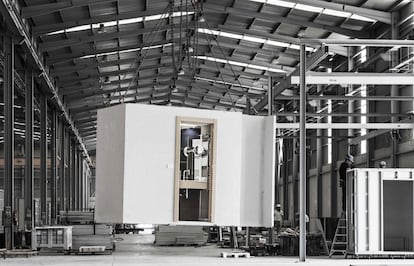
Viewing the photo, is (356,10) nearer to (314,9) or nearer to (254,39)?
(314,9)

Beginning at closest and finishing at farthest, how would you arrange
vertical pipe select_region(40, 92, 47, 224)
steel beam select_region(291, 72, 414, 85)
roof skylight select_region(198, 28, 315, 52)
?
steel beam select_region(291, 72, 414, 85) → roof skylight select_region(198, 28, 315, 52) → vertical pipe select_region(40, 92, 47, 224)

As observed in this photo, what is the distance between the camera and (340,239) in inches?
861

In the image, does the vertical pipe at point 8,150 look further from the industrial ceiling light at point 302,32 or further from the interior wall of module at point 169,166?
the industrial ceiling light at point 302,32

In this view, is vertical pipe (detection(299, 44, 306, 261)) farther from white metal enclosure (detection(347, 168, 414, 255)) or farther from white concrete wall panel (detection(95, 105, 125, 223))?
white concrete wall panel (detection(95, 105, 125, 223))

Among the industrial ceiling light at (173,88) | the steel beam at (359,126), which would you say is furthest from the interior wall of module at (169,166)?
the industrial ceiling light at (173,88)

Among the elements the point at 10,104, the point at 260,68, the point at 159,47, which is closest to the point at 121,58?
the point at 159,47

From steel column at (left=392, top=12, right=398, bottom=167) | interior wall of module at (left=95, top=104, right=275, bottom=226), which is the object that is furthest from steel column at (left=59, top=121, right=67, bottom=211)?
interior wall of module at (left=95, top=104, right=275, bottom=226)

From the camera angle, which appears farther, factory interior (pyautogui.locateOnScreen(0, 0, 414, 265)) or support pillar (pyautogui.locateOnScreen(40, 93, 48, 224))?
support pillar (pyautogui.locateOnScreen(40, 93, 48, 224))

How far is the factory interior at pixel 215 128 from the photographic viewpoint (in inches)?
618

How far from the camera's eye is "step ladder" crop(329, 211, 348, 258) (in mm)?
21281

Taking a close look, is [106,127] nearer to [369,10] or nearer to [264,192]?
[264,192]

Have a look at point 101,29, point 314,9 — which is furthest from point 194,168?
point 101,29

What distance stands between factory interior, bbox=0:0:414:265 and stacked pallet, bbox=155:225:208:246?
0.07 m

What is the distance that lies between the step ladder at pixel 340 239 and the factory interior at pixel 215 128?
6 cm
